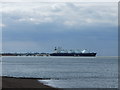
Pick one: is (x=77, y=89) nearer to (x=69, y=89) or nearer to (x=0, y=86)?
(x=69, y=89)

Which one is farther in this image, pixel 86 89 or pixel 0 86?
pixel 86 89

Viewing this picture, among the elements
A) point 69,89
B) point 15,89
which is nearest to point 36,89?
point 15,89

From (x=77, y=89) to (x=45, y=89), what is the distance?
5.32 m

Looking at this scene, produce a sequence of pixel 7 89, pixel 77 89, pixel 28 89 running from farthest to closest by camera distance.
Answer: pixel 77 89, pixel 28 89, pixel 7 89

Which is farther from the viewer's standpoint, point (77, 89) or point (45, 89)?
point (77, 89)

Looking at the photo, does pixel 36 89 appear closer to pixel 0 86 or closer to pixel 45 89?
pixel 45 89

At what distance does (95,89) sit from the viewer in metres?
37.8

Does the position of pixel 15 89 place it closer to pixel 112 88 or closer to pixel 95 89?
pixel 95 89

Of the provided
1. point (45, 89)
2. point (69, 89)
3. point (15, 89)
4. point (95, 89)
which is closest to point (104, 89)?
point (95, 89)

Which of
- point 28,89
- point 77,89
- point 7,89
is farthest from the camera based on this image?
point 77,89

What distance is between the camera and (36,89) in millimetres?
31891

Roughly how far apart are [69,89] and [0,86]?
34.9 ft

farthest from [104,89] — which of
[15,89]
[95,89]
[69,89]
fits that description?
[15,89]

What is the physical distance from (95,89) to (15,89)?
11421 mm
